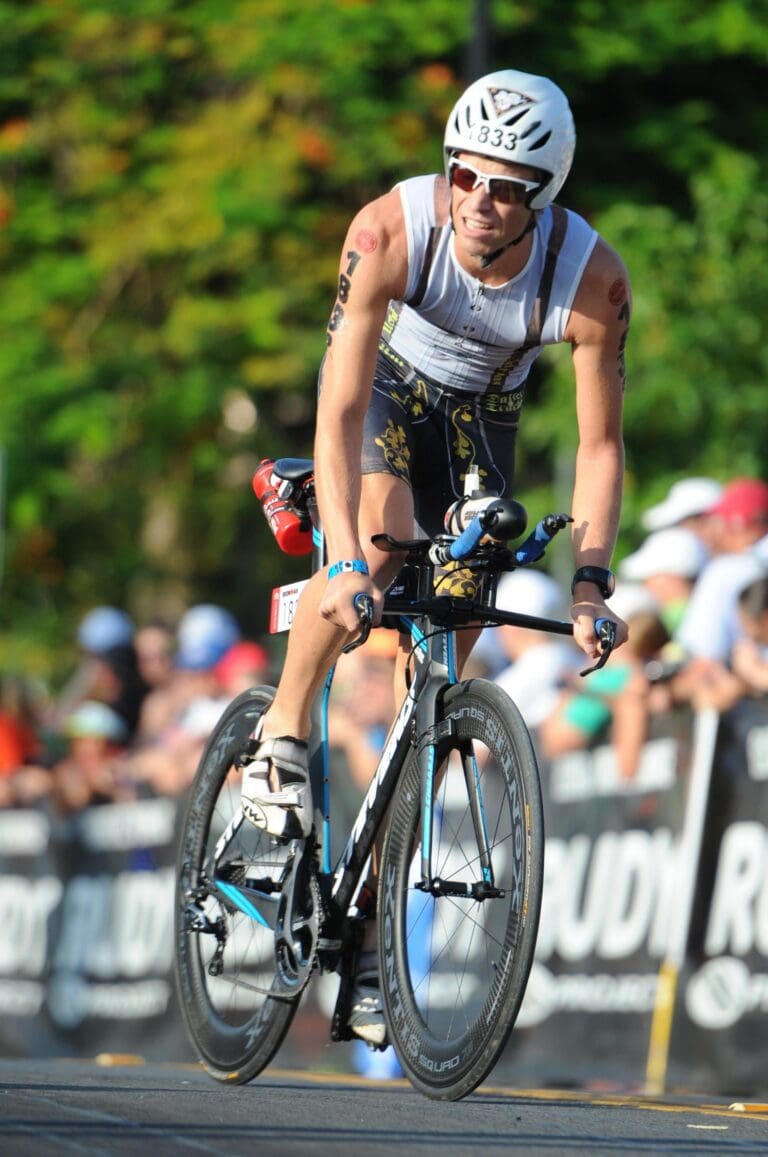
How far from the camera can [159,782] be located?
1176 centimetres

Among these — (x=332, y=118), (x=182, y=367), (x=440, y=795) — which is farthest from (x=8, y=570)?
(x=440, y=795)

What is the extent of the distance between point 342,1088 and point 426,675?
1.36m

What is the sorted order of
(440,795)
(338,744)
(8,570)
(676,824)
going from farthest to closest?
(8,570) → (338,744) → (676,824) → (440,795)

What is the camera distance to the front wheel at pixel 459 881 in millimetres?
4930

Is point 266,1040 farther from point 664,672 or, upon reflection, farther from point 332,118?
point 332,118

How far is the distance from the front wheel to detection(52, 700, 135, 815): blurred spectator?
7.10 meters

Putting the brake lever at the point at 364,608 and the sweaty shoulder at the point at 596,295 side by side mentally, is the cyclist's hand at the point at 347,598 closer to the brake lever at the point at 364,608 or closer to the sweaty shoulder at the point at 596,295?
the brake lever at the point at 364,608

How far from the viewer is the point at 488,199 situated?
5309 mm

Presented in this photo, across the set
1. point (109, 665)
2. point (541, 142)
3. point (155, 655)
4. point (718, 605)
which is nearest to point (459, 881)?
point (541, 142)

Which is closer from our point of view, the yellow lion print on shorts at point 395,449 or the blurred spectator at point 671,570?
the yellow lion print on shorts at point 395,449

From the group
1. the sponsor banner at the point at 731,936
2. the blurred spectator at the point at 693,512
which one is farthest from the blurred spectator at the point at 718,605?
the blurred spectator at the point at 693,512

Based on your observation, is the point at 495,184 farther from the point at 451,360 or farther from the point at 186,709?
the point at 186,709

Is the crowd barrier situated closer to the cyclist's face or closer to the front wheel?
the front wheel

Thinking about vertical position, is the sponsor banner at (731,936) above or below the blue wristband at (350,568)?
below
